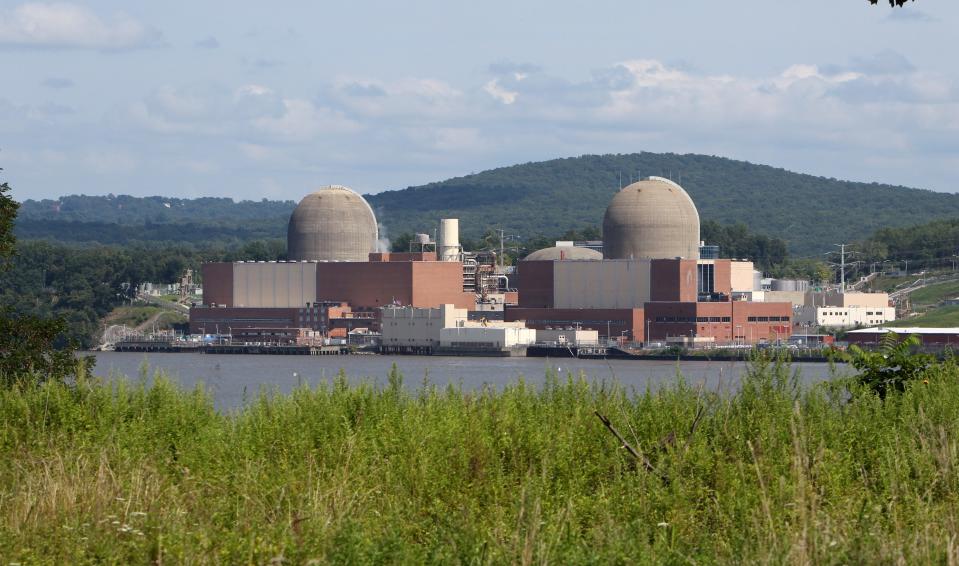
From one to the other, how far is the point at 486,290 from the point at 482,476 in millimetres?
89514

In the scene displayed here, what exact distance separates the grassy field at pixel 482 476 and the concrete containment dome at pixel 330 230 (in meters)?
86.0

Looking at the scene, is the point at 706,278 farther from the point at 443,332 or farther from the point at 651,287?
the point at 443,332

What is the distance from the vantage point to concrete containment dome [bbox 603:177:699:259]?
3713 inches

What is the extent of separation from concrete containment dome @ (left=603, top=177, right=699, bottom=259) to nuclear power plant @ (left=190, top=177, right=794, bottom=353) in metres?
0.08

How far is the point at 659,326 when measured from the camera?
88875mm

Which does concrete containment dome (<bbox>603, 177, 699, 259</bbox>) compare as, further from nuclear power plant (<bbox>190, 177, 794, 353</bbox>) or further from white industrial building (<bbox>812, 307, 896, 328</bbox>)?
white industrial building (<bbox>812, 307, 896, 328</bbox>)

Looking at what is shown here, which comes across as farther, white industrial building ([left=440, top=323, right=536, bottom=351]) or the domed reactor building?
the domed reactor building

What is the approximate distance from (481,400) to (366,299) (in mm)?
81735

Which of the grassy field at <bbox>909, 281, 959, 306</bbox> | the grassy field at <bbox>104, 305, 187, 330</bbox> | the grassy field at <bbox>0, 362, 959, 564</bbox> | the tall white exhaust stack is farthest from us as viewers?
the grassy field at <bbox>909, 281, 959, 306</bbox>

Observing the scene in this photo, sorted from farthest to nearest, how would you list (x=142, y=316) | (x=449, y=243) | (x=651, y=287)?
(x=142, y=316) → (x=449, y=243) → (x=651, y=287)

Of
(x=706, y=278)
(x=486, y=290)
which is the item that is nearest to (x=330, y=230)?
(x=486, y=290)

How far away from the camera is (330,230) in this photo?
4043 inches

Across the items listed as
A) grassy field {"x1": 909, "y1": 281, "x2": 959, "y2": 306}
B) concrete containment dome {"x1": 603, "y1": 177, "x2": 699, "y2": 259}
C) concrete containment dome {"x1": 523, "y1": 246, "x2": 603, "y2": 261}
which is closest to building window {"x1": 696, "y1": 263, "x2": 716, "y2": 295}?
concrete containment dome {"x1": 603, "y1": 177, "x2": 699, "y2": 259}

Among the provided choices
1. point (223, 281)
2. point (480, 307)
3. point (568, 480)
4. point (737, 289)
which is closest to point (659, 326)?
point (737, 289)
